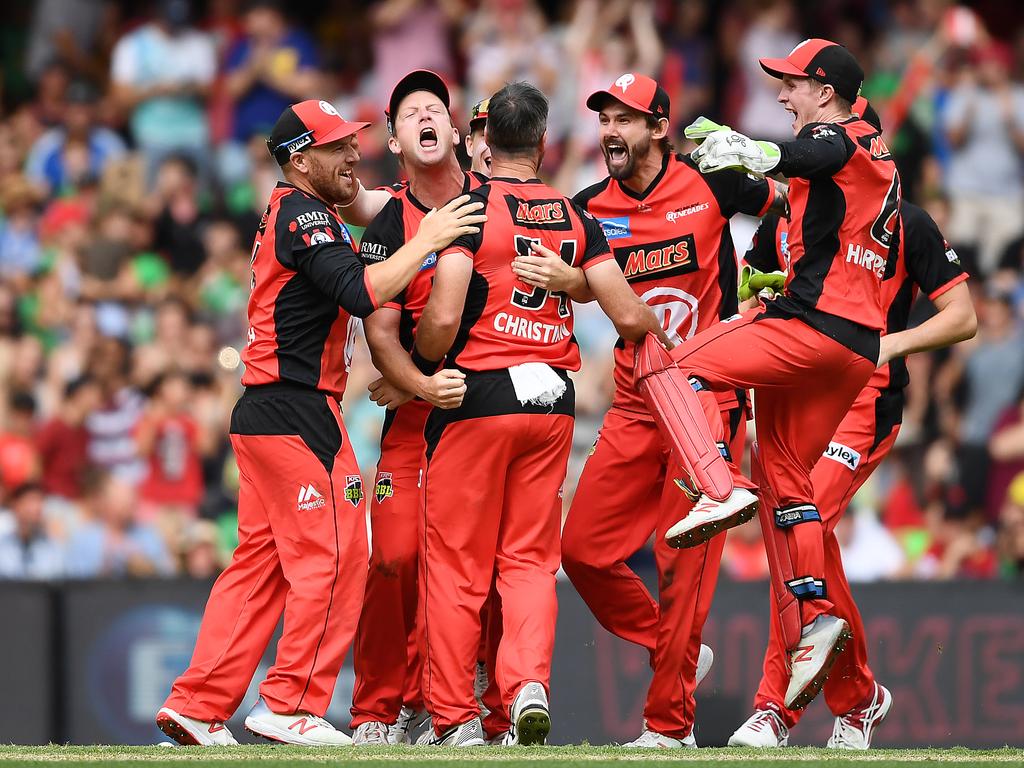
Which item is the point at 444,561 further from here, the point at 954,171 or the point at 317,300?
the point at 954,171

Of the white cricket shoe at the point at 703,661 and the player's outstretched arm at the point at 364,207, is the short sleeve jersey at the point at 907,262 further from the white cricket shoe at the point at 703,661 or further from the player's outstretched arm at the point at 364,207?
the player's outstretched arm at the point at 364,207

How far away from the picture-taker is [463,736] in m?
7.22

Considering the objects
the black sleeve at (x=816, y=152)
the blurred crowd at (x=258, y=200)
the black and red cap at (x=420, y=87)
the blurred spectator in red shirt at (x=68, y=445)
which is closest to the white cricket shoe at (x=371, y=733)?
the black and red cap at (x=420, y=87)

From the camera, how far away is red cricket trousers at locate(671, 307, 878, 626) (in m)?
7.25

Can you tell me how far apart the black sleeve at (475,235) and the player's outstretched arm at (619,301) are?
1.69 feet

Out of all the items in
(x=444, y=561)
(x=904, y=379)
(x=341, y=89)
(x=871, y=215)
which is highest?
(x=341, y=89)

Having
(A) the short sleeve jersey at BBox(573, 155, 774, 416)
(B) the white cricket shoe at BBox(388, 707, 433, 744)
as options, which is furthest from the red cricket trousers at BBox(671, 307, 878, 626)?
(B) the white cricket shoe at BBox(388, 707, 433, 744)

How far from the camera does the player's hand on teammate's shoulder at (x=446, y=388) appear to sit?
23.8ft

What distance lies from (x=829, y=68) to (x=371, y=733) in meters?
3.68

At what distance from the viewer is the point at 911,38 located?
15078 millimetres

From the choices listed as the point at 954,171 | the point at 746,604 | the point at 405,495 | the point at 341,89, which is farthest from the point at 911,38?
the point at 405,495

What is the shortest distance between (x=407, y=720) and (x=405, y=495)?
1137 mm

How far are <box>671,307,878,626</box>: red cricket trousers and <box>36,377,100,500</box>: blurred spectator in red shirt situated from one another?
665 cm

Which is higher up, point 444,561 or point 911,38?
point 911,38
